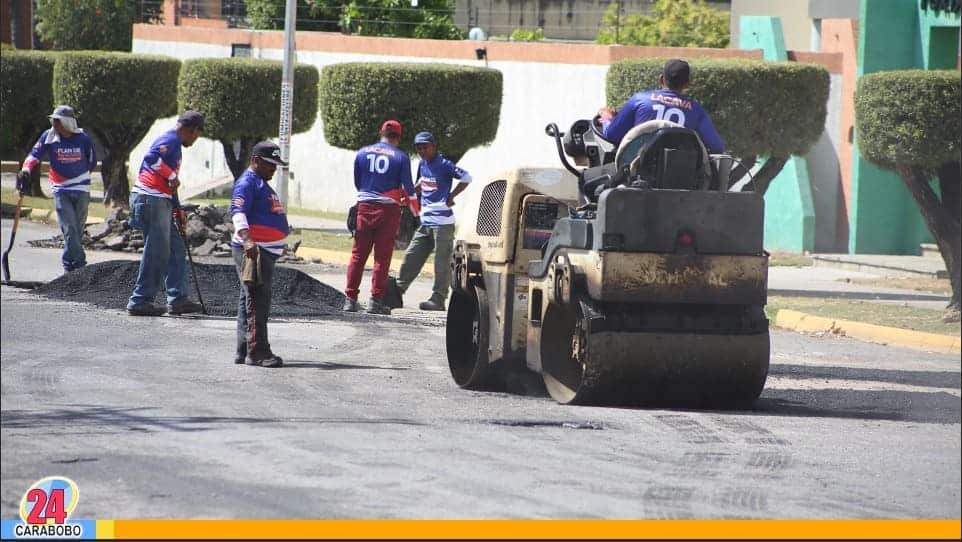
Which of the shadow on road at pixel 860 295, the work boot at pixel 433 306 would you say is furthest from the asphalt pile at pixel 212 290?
the shadow on road at pixel 860 295

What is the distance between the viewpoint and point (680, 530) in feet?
21.6

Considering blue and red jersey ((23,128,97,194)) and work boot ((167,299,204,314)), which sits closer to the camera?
work boot ((167,299,204,314))

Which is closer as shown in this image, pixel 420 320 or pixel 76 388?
pixel 76 388

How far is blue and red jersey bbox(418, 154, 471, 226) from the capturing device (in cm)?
1581

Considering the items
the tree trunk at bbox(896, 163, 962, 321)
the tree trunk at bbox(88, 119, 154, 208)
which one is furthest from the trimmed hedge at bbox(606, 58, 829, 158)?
the tree trunk at bbox(88, 119, 154, 208)

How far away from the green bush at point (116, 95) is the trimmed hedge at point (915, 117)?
15.0 meters

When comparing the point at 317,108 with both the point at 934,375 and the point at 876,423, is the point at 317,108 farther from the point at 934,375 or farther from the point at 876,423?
the point at 876,423

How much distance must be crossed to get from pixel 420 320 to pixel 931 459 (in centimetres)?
720

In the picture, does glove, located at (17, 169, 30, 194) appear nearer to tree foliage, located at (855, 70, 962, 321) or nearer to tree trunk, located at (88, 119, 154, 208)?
tree foliage, located at (855, 70, 962, 321)

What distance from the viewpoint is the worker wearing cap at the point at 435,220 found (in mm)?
15797

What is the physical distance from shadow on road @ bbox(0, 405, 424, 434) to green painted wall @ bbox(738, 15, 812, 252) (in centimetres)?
Answer: 1559

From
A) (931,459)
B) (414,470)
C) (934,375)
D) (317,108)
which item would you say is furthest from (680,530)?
(317,108)

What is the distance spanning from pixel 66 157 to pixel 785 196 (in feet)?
40.7

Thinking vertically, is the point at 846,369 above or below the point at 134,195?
below
